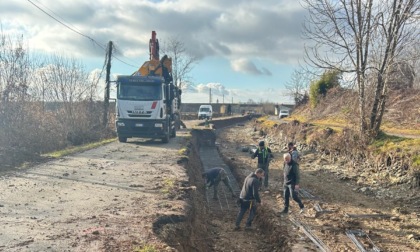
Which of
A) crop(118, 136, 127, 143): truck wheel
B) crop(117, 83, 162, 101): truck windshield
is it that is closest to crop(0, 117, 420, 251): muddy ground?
crop(117, 83, 162, 101): truck windshield

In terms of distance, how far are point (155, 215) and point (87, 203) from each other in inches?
60.7

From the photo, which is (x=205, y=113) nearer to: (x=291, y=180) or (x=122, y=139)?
(x=122, y=139)

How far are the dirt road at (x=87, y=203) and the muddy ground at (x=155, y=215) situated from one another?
0.6 inches

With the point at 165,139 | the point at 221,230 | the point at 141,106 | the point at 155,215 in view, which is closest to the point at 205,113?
the point at 165,139

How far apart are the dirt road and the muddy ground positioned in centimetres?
2

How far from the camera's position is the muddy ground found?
19.9 feet

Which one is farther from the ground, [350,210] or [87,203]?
[87,203]

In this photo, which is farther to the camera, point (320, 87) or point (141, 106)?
point (320, 87)

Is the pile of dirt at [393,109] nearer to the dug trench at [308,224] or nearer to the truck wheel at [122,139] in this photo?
the dug trench at [308,224]

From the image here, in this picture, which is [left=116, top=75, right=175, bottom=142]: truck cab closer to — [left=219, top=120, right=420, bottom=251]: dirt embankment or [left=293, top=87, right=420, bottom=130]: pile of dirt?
[left=219, top=120, right=420, bottom=251]: dirt embankment

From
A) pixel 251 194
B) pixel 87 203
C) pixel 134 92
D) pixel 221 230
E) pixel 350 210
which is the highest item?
pixel 134 92

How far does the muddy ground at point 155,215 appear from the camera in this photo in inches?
239

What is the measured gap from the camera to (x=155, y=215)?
24.3ft

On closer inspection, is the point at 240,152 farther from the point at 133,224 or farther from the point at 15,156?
the point at 133,224
